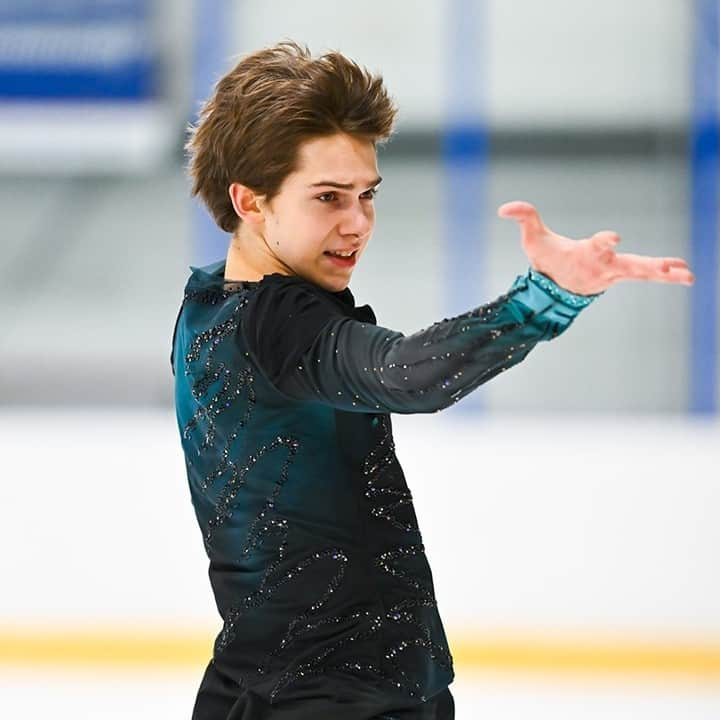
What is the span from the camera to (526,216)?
131cm

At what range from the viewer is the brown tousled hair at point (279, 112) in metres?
1.61

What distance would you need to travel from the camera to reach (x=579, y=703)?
158 inches

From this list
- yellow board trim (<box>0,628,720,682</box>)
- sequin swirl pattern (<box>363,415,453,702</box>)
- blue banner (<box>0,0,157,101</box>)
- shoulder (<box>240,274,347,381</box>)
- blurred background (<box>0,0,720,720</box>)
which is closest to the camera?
shoulder (<box>240,274,347,381</box>)

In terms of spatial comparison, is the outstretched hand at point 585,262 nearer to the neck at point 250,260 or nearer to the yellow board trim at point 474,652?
the neck at point 250,260

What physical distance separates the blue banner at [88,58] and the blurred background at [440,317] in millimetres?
19

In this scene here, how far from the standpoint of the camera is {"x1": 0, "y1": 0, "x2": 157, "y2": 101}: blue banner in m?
8.75

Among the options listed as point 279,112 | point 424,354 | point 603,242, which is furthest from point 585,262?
point 279,112

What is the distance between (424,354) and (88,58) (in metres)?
7.76

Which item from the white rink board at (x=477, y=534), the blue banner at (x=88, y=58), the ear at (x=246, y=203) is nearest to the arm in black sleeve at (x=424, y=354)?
the ear at (x=246, y=203)

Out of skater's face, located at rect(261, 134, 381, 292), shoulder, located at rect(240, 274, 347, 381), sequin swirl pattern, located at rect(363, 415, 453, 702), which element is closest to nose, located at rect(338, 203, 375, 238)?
skater's face, located at rect(261, 134, 381, 292)

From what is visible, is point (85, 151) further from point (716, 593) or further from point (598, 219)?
point (716, 593)

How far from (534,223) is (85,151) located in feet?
28.4

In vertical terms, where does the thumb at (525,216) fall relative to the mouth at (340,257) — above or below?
below

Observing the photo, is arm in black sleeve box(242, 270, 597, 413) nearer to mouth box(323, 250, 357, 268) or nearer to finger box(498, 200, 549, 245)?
finger box(498, 200, 549, 245)
